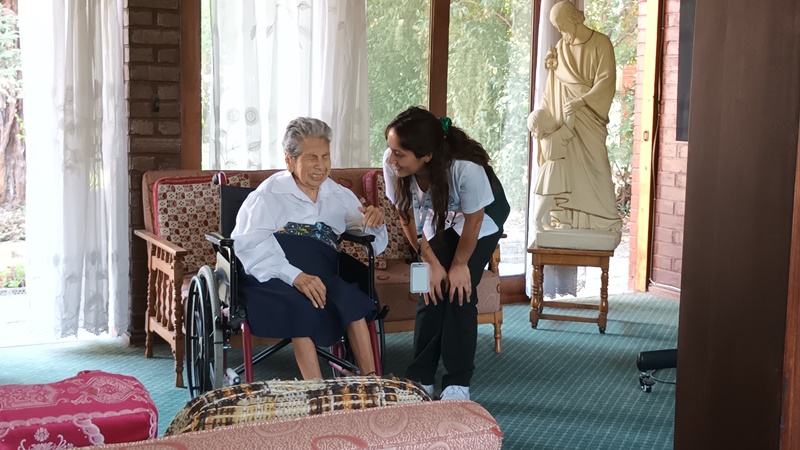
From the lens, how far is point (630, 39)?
652 cm

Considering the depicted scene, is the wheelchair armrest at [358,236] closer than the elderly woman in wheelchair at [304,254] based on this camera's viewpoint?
No

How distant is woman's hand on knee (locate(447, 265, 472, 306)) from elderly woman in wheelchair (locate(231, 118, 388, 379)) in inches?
12.5

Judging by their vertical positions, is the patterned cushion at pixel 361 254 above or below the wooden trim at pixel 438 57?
below

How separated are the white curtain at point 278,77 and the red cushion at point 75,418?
333 cm

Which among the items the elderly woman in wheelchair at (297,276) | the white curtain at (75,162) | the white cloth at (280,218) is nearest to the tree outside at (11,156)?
the white curtain at (75,162)

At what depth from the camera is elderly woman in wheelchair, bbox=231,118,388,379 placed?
2.97m

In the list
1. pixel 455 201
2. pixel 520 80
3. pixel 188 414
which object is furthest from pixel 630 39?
pixel 188 414

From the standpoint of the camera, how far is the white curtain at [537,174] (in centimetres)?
507

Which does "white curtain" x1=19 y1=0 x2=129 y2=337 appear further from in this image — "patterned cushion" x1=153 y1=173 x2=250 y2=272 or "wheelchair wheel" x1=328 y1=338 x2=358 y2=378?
"wheelchair wheel" x1=328 y1=338 x2=358 y2=378

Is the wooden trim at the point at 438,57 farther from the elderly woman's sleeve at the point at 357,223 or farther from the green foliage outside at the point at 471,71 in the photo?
the elderly woman's sleeve at the point at 357,223

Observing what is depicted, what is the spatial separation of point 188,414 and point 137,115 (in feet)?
11.2

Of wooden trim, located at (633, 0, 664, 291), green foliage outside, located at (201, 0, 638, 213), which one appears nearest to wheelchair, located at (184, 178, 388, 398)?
green foliage outside, located at (201, 0, 638, 213)

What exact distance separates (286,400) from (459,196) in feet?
7.75

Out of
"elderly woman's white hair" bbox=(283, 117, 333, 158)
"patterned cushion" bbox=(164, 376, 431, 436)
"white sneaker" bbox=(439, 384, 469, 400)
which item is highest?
"elderly woman's white hair" bbox=(283, 117, 333, 158)
